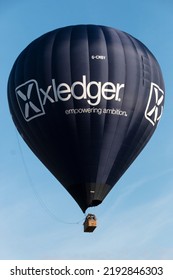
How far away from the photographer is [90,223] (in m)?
40.7

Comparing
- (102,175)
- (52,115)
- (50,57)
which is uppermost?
(50,57)

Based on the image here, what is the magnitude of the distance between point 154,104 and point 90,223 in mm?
7141

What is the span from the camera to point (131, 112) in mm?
43125

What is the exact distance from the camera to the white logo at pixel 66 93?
42625 millimetres

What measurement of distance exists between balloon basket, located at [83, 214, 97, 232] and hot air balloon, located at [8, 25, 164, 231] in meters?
1.07

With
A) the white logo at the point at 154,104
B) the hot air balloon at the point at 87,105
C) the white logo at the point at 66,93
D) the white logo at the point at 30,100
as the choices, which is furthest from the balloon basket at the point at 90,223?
the white logo at the point at 154,104

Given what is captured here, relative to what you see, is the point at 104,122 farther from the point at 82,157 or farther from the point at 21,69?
the point at 21,69

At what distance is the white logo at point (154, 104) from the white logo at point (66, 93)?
1.75 meters

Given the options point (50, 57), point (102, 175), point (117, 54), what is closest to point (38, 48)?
point (50, 57)

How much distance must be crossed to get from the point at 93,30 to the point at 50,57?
2.58 meters

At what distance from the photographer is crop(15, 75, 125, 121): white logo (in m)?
42.6

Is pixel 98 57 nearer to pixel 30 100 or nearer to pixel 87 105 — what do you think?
pixel 87 105

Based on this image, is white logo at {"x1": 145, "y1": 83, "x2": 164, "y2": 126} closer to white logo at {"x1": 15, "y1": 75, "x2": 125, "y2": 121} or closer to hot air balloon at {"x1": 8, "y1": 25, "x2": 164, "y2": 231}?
hot air balloon at {"x1": 8, "y1": 25, "x2": 164, "y2": 231}

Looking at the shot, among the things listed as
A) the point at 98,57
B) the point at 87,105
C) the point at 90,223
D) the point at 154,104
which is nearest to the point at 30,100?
the point at 87,105
